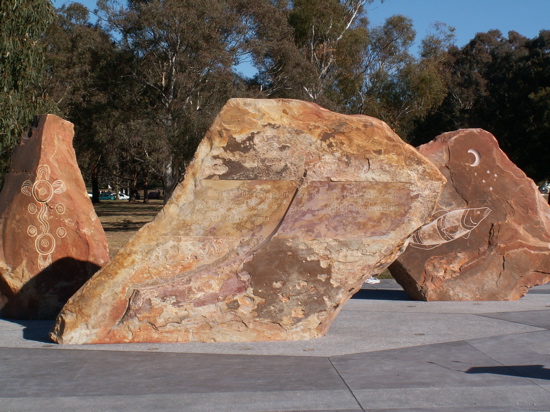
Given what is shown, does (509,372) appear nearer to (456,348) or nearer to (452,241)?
(456,348)

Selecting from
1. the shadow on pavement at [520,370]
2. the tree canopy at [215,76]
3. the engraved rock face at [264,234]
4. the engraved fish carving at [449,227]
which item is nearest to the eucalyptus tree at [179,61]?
the tree canopy at [215,76]

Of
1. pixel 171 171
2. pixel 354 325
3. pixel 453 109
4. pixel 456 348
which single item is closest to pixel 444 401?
pixel 456 348

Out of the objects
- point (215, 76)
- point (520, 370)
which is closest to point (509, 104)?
point (215, 76)

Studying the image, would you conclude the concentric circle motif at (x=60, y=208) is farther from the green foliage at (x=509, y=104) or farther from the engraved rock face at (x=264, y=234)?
the green foliage at (x=509, y=104)

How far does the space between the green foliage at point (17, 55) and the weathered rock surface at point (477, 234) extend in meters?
8.51

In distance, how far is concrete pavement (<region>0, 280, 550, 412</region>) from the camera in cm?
459

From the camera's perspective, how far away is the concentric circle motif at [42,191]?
8.02 meters

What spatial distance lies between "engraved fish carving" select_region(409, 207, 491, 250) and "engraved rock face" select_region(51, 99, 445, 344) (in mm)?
2620

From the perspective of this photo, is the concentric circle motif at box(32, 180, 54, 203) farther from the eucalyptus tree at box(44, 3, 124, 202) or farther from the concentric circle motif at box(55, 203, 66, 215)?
the eucalyptus tree at box(44, 3, 124, 202)

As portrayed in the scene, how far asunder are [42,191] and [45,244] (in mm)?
638

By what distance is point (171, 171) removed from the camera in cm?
2591

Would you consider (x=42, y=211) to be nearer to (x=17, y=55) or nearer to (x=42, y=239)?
(x=42, y=239)

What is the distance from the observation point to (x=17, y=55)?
1361 centimetres

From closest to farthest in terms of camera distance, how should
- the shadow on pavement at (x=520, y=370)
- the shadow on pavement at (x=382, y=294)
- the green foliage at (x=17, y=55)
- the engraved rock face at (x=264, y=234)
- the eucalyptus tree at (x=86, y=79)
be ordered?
the shadow on pavement at (x=520, y=370) → the engraved rock face at (x=264, y=234) → the shadow on pavement at (x=382, y=294) → the green foliage at (x=17, y=55) → the eucalyptus tree at (x=86, y=79)
